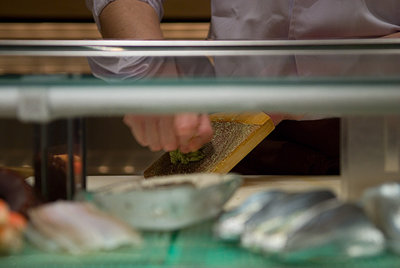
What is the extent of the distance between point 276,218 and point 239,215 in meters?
0.04

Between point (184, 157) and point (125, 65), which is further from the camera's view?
point (184, 157)

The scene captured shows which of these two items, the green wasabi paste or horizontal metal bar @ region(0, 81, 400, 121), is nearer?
horizontal metal bar @ region(0, 81, 400, 121)

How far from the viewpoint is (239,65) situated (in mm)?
955

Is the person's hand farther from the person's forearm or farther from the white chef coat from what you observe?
the white chef coat

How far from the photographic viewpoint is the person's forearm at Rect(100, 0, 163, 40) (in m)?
1.48

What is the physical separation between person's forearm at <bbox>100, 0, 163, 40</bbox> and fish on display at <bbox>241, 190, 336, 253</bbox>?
3.17 ft

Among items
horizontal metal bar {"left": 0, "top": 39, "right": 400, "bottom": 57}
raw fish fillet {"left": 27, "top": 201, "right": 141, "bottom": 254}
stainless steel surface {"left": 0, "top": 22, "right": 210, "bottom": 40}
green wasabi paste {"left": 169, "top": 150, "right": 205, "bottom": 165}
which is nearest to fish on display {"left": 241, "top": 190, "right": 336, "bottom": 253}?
raw fish fillet {"left": 27, "top": 201, "right": 141, "bottom": 254}

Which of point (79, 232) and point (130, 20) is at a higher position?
point (79, 232)

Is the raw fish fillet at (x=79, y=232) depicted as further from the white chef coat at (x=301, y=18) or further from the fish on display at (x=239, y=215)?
the white chef coat at (x=301, y=18)

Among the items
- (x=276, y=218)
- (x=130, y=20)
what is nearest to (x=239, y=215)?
(x=276, y=218)

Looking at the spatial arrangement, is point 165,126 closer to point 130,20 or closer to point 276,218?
point 276,218

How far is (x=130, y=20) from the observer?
59.2 inches

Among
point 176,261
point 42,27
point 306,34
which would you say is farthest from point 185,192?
point 42,27

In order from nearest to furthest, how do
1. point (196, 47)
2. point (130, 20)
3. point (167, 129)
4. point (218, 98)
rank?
point (218, 98), point (167, 129), point (196, 47), point (130, 20)
